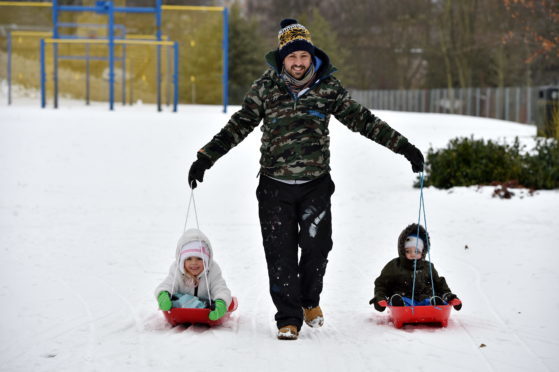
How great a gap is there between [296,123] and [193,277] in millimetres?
1231

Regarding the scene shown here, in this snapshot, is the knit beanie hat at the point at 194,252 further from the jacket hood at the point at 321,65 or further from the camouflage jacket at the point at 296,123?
the jacket hood at the point at 321,65

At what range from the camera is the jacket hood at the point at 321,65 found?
17.6 feet

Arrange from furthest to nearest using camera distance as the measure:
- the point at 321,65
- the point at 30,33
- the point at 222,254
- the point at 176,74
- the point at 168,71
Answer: the point at 30,33
the point at 168,71
the point at 176,74
the point at 222,254
the point at 321,65

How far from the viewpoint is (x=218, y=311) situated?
531 cm

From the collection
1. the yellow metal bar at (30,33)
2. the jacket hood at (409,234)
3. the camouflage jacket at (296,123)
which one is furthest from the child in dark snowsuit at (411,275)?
the yellow metal bar at (30,33)

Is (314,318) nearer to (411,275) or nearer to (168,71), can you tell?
(411,275)

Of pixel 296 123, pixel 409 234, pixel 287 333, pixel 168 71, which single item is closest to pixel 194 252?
pixel 287 333

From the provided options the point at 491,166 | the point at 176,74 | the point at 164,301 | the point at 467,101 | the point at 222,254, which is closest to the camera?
the point at 164,301

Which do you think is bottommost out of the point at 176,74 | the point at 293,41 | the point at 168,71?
the point at 293,41

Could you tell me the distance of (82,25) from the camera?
24.6 m

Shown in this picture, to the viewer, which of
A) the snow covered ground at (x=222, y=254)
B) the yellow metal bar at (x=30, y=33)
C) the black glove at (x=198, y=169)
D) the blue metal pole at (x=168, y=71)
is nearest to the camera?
the snow covered ground at (x=222, y=254)

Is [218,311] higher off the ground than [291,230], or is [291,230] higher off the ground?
[291,230]

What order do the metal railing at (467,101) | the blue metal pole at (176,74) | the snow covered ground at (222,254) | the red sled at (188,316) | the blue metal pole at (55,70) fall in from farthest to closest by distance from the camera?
1. the metal railing at (467,101)
2. the blue metal pole at (55,70)
3. the blue metal pole at (176,74)
4. the red sled at (188,316)
5. the snow covered ground at (222,254)

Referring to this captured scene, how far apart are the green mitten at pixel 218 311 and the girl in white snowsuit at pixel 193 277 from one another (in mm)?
114
